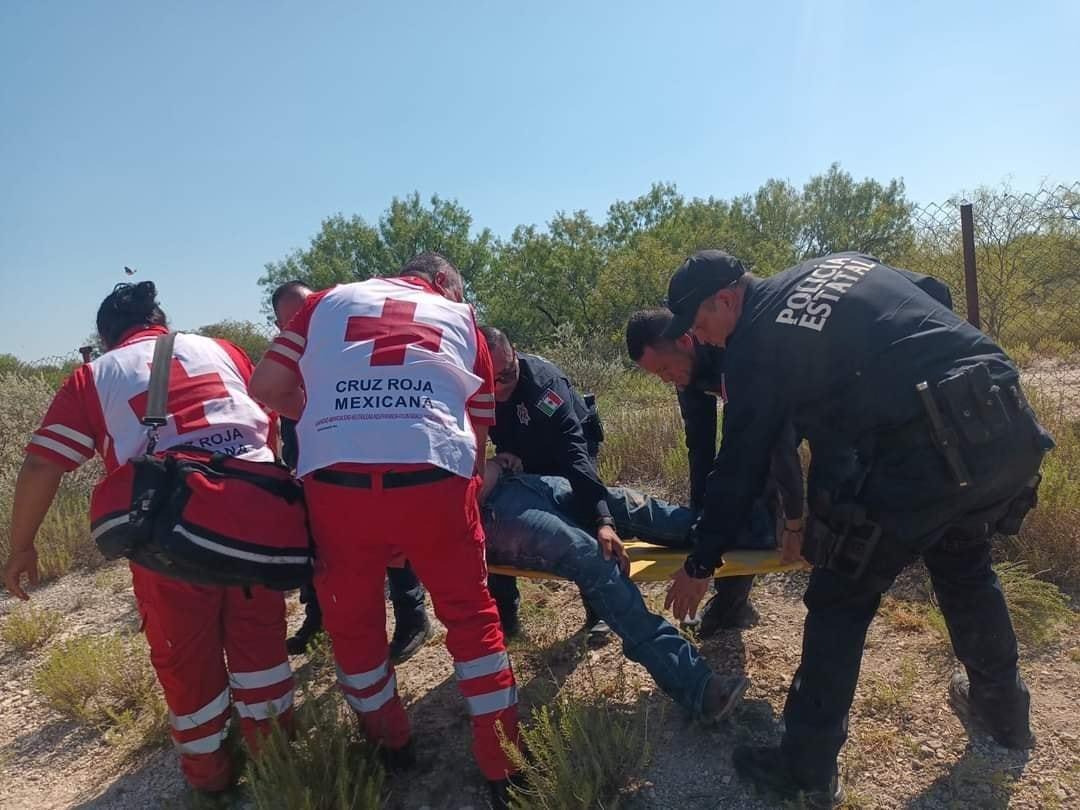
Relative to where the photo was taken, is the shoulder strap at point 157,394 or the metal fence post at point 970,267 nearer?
the shoulder strap at point 157,394

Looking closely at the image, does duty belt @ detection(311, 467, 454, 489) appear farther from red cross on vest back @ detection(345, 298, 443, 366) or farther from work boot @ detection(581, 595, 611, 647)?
work boot @ detection(581, 595, 611, 647)

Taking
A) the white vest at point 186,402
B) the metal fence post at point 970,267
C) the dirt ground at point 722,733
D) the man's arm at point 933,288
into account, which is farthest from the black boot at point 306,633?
the metal fence post at point 970,267

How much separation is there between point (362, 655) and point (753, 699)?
4.77 ft

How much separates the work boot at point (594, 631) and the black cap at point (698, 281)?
1477 millimetres

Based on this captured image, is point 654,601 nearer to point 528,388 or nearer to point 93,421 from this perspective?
point 528,388

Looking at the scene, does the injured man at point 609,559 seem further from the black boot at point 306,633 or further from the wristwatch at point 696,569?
the black boot at point 306,633

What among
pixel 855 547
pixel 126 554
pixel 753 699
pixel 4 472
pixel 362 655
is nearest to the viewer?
pixel 855 547

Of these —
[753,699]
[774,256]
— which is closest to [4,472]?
[753,699]

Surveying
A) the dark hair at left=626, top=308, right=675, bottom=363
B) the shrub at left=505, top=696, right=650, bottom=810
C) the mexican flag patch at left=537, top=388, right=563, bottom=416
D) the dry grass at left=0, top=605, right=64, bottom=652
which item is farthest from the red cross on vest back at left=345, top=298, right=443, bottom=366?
the dry grass at left=0, top=605, right=64, bottom=652

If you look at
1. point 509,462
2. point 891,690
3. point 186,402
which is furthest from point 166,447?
point 891,690

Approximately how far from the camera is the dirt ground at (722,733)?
86.9 inches

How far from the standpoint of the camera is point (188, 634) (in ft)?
7.80

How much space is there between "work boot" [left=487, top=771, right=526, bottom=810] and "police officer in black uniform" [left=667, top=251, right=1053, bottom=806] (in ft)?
2.31

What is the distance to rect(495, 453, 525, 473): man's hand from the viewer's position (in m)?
3.13
